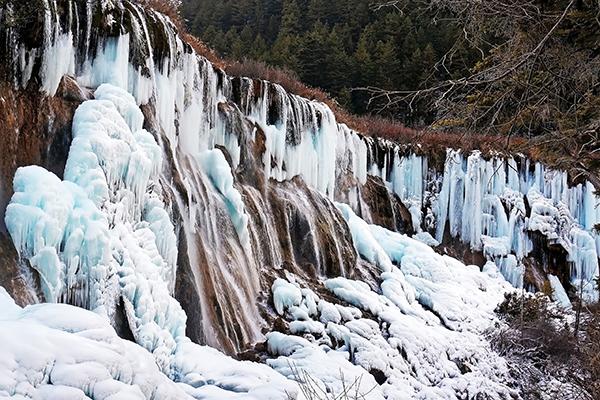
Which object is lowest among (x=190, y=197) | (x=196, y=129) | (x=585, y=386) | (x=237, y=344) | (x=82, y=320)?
(x=585, y=386)

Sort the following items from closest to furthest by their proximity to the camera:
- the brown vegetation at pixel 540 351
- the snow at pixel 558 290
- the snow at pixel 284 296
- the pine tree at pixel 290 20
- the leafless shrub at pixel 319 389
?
the leafless shrub at pixel 319 389 → the snow at pixel 284 296 → the brown vegetation at pixel 540 351 → the snow at pixel 558 290 → the pine tree at pixel 290 20

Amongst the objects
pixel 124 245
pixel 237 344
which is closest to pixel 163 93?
pixel 124 245

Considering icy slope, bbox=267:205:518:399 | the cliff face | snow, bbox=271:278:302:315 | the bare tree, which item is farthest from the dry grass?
the bare tree

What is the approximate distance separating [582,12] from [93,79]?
525cm

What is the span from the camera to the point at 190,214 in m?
7.27

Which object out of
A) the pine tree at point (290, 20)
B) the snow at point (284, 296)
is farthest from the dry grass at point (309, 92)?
the pine tree at point (290, 20)

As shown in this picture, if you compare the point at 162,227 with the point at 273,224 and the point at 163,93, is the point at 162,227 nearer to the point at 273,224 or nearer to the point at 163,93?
the point at 163,93

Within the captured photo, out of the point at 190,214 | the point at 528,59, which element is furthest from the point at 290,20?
the point at 528,59

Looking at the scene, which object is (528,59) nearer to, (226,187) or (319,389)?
(319,389)

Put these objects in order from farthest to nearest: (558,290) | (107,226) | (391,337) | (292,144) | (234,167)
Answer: (558,290) < (292,144) < (234,167) < (391,337) < (107,226)

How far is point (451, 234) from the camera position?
18.1 metres

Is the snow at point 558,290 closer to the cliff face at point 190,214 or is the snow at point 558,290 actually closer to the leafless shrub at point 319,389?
the cliff face at point 190,214

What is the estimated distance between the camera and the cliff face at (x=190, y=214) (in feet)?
15.8

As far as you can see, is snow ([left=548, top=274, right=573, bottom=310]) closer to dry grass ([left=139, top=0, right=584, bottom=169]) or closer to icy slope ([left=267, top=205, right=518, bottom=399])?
dry grass ([left=139, top=0, right=584, bottom=169])
